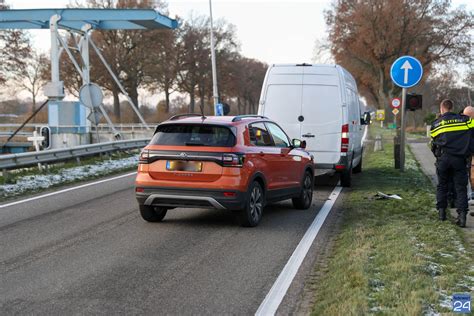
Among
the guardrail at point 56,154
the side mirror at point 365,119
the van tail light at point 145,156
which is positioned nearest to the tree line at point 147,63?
the guardrail at point 56,154

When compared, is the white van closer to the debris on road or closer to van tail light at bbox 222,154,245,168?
the debris on road

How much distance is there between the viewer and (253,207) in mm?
8547

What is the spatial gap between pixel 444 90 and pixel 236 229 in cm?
6034

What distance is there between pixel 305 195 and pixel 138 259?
4423mm

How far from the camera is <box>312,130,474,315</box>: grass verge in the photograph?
15.9 feet

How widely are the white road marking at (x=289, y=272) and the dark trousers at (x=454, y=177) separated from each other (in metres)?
1.84

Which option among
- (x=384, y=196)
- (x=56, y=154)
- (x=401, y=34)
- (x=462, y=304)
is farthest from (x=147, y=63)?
(x=462, y=304)

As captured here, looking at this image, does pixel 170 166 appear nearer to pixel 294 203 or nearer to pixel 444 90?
pixel 294 203

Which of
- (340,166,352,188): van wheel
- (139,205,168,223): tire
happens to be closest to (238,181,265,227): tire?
(139,205,168,223): tire

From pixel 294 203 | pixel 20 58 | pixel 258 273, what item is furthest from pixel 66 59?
pixel 258 273

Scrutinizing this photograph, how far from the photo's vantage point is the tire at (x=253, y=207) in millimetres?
8305

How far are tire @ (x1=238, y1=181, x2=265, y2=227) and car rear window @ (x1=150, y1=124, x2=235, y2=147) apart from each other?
0.78 metres

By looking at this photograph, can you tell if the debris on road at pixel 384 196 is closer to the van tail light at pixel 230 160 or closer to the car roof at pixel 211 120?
the car roof at pixel 211 120

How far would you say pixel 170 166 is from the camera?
27.1 ft
